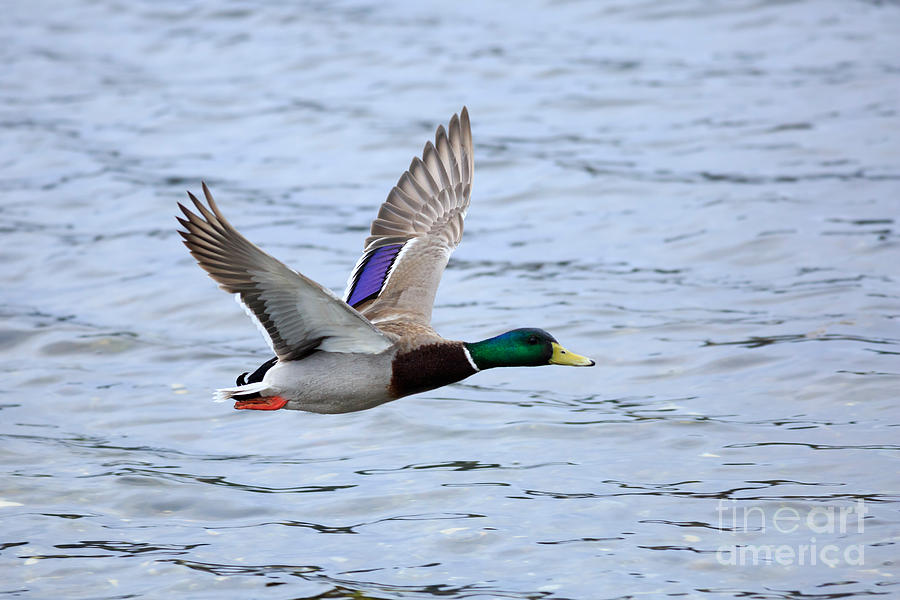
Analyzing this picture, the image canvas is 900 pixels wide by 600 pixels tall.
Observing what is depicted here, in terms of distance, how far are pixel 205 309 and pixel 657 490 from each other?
4.81 metres

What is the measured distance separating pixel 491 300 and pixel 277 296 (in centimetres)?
431

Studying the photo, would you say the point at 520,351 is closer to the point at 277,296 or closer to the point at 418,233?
the point at 277,296

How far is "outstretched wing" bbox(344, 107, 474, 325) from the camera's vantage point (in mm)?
7898

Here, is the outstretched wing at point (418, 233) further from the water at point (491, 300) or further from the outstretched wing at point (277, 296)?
the water at point (491, 300)

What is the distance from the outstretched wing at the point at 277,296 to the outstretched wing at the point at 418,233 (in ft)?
2.64

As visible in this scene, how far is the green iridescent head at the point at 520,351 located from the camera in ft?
23.2

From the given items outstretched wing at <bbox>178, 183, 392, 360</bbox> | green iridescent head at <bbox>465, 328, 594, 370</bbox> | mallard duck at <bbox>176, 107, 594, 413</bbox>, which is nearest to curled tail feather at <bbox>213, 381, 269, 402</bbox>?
mallard duck at <bbox>176, 107, 594, 413</bbox>

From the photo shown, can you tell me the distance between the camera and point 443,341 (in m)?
7.08

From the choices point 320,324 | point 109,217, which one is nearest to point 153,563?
point 320,324

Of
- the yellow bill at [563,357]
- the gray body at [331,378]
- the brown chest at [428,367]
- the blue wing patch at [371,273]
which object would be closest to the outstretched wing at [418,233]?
the blue wing patch at [371,273]

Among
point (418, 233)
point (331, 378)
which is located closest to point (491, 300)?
point (418, 233)

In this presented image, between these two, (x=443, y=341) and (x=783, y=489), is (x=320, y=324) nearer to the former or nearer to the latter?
(x=443, y=341)

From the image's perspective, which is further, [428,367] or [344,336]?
[428,367]

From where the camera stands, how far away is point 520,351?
711cm
